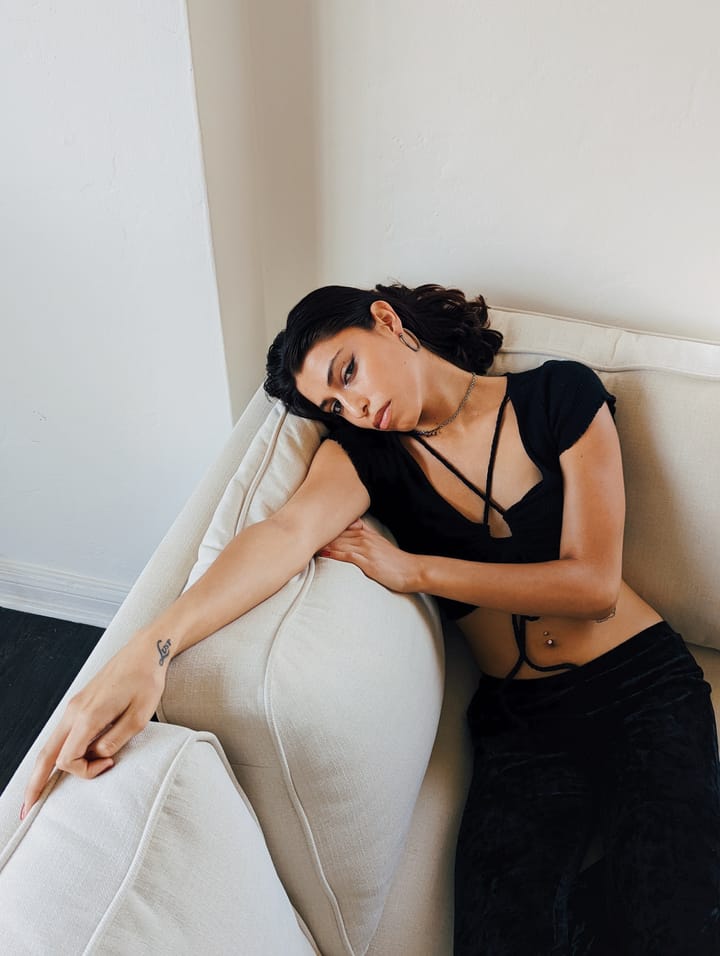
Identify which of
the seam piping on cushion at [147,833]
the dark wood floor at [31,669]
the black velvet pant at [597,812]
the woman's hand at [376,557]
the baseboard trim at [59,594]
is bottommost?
the dark wood floor at [31,669]

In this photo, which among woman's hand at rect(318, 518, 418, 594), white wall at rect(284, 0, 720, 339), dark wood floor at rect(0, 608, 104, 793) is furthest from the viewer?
dark wood floor at rect(0, 608, 104, 793)

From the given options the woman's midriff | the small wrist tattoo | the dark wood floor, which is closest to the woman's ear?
the woman's midriff

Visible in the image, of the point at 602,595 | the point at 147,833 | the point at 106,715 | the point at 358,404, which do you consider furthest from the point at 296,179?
the point at 147,833

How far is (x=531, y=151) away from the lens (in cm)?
127

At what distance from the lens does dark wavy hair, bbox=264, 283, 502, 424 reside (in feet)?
3.71

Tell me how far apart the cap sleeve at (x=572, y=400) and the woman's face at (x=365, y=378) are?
210mm

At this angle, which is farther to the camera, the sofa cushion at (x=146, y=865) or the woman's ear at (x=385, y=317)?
the woman's ear at (x=385, y=317)

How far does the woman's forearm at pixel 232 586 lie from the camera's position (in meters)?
0.88

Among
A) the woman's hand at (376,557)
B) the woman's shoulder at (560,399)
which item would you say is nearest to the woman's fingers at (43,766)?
the woman's hand at (376,557)

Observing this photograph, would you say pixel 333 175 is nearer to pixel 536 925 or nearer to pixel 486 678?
pixel 486 678

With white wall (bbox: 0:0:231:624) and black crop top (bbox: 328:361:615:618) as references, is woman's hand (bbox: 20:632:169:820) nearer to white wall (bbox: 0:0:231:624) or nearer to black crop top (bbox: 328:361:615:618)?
black crop top (bbox: 328:361:615:618)

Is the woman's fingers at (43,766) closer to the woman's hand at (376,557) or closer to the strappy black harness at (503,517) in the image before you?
the woman's hand at (376,557)

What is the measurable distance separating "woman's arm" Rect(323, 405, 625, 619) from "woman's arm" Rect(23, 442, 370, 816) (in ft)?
0.21

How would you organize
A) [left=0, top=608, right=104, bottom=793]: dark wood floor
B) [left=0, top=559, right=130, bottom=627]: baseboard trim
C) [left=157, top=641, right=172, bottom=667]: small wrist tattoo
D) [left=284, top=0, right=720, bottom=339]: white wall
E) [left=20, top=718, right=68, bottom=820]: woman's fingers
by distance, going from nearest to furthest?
[left=20, top=718, right=68, bottom=820]: woman's fingers → [left=157, top=641, right=172, bottom=667]: small wrist tattoo → [left=284, top=0, right=720, bottom=339]: white wall → [left=0, top=608, right=104, bottom=793]: dark wood floor → [left=0, top=559, right=130, bottom=627]: baseboard trim
